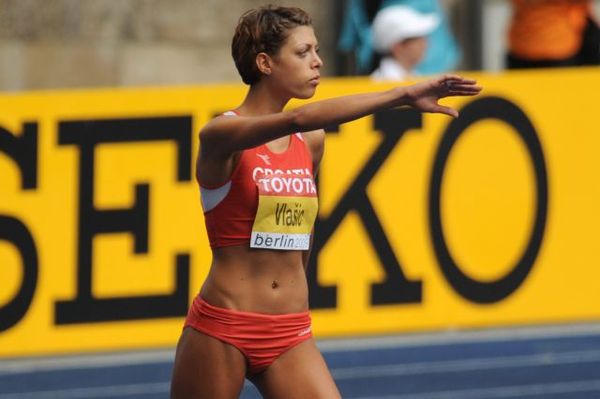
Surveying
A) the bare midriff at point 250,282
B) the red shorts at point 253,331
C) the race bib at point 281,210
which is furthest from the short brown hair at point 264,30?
the red shorts at point 253,331

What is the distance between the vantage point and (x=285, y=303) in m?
5.33

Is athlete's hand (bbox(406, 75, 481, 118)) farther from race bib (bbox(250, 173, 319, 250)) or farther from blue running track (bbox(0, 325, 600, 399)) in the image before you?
blue running track (bbox(0, 325, 600, 399))

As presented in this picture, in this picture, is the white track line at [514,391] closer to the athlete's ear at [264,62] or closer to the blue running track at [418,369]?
the blue running track at [418,369]

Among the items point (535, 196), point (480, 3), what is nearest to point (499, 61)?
point (480, 3)

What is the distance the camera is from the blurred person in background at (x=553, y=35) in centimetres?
1112

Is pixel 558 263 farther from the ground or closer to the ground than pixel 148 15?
closer to the ground

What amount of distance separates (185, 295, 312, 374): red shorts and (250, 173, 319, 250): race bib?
0.23m

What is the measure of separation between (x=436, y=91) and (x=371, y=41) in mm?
6418

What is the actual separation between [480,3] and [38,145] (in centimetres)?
523

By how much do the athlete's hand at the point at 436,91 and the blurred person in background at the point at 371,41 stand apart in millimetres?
6012

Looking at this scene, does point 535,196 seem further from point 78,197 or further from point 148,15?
point 148,15

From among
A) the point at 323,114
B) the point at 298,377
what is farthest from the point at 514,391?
the point at 323,114

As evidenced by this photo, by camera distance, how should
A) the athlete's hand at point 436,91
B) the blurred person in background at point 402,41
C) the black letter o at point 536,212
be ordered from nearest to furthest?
the athlete's hand at point 436,91
the black letter o at point 536,212
the blurred person in background at point 402,41

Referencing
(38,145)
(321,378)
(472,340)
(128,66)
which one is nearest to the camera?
(321,378)
